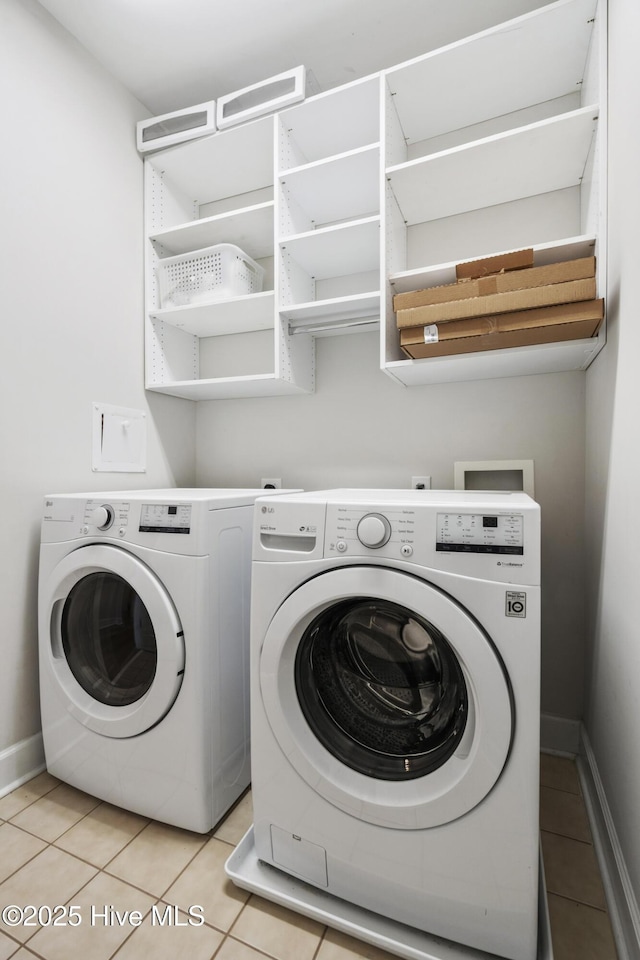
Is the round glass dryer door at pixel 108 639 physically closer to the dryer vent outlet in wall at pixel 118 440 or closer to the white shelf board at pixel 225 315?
the dryer vent outlet in wall at pixel 118 440

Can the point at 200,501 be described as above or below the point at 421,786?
above

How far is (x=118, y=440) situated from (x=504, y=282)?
152 centimetres

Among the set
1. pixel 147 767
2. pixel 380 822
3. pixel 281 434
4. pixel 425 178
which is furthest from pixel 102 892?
pixel 425 178

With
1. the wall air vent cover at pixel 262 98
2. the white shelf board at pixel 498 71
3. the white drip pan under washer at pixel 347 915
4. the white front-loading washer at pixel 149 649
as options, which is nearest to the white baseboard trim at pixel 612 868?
the white drip pan under washer at pixel 347 915

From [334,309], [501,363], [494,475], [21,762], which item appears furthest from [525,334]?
[21,762]

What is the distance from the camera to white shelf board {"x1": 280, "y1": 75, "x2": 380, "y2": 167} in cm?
158

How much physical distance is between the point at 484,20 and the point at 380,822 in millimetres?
2427

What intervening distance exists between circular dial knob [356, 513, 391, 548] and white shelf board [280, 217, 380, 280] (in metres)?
1.12

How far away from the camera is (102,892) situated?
3.66 ft

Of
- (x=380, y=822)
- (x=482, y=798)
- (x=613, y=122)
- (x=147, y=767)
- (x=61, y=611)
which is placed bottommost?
(x=147, y=767)

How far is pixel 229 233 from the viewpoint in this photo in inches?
77.7

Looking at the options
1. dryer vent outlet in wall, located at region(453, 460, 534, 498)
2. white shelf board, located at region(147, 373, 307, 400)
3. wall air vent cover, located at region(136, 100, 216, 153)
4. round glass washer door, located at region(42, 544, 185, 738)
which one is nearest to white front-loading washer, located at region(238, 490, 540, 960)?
round glass washer door, located at region(42, 544, 185, 738)

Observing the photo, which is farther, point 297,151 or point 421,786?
point 297,151

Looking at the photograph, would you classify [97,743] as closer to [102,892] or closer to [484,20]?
[102,892]
